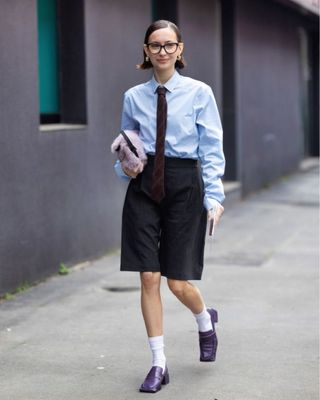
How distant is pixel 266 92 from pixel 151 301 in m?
12.7

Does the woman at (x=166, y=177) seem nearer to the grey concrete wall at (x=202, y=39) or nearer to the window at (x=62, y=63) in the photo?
the window at (x=62, y=63)

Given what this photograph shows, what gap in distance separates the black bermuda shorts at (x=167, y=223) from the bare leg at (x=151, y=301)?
47mm

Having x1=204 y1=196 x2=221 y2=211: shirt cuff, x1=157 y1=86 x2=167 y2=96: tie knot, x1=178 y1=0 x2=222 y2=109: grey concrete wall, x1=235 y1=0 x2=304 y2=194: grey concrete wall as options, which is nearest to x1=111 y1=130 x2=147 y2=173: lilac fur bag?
x1=157 y1=86 x2=167 y2=96: tie knot

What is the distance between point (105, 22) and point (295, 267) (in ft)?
9.52

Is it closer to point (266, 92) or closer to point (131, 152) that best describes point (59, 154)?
point (131, 152)

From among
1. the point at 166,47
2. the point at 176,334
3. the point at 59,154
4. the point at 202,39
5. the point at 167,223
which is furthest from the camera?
the point at 202,39

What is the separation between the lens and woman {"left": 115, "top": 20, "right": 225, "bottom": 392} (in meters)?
5.42

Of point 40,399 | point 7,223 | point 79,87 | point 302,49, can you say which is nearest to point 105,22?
point 79,87

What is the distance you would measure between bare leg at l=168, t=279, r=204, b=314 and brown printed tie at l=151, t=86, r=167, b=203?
1.51 ft

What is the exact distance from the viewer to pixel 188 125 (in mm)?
5449

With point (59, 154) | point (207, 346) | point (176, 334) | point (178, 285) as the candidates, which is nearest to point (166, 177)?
point (178, 285)

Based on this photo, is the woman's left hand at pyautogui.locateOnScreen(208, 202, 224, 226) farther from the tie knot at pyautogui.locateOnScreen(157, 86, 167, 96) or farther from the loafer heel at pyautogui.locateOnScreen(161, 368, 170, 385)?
the loafer heel at pyautogui.locateOnScreen(161, 368, 170, 385)

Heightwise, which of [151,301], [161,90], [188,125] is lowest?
[151,301]

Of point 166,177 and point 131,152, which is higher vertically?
point 131,152
